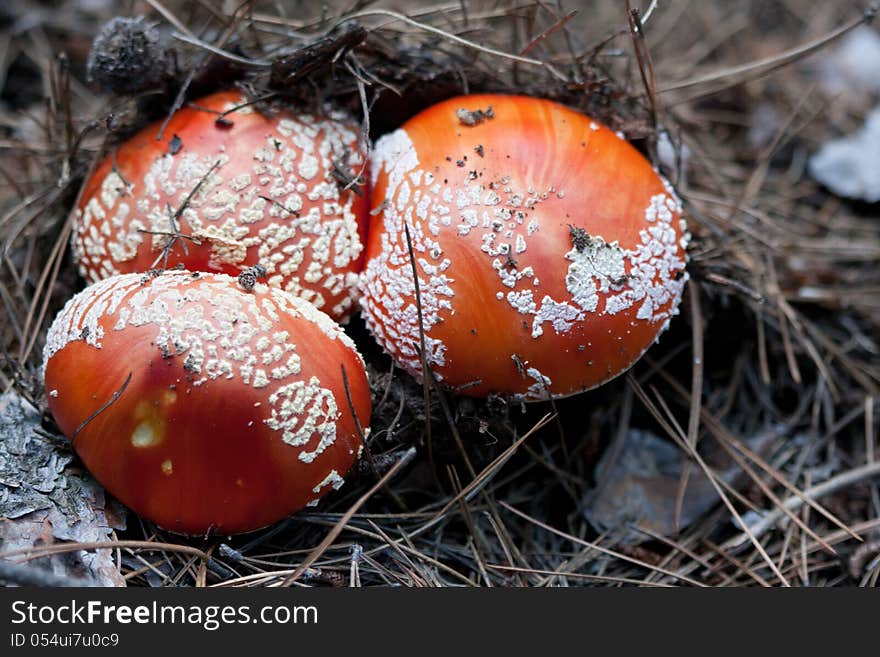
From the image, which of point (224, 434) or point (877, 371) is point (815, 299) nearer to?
point (877, 371)

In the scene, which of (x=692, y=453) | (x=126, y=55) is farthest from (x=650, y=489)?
(x=126, y=55)

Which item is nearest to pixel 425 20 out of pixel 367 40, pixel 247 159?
pixel 367 40

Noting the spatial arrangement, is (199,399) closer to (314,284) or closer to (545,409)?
(314,284)

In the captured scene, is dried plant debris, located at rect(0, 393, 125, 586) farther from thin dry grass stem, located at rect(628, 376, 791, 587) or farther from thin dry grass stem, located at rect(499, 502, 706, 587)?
thin dry grass stem, located at rect(628, 376, 791, 587)

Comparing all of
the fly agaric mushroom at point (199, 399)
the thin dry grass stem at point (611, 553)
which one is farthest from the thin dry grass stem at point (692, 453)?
the fly agaric mushroom at point (199, 399)

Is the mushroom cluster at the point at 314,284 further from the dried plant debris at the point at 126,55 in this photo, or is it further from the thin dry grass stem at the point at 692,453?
the thin dry grass stem at the point at 692,453

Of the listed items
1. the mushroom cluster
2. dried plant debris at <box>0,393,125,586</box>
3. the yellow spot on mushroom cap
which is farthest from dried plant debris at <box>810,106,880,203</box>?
dried plant debris at <box>0,393,125,586</box>
